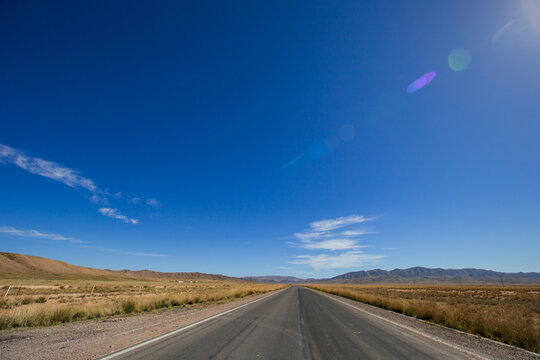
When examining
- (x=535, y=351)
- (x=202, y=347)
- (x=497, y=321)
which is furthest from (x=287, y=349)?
(x=497, y=321)

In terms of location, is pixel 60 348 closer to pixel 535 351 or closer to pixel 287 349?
pixel 287 349

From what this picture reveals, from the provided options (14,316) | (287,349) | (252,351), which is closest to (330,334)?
(287,349)

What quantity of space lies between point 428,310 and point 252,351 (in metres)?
12.7

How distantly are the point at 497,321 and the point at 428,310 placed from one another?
5104 mm

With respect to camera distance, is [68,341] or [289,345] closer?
[289,345]

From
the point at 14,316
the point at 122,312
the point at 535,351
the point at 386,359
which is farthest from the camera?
the point at 122,312

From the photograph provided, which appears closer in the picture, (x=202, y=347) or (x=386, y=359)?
(x=386, y=359)

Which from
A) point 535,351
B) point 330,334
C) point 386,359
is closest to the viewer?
point 386,359

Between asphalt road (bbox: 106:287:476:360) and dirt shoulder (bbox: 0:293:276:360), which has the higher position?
asphalt road (bbox: 106:287:476:360)

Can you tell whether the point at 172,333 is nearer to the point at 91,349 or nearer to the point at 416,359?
the point at 91,349

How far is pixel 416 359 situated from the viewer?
567cm

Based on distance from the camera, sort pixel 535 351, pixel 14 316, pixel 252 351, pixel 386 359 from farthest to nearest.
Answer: pixel 14 316
pixel 535 351
pixel 252 351
pixel 386 359

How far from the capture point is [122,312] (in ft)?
45.8

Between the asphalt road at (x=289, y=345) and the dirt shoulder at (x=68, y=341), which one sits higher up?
the asphalt road at (x=289, y=345)
